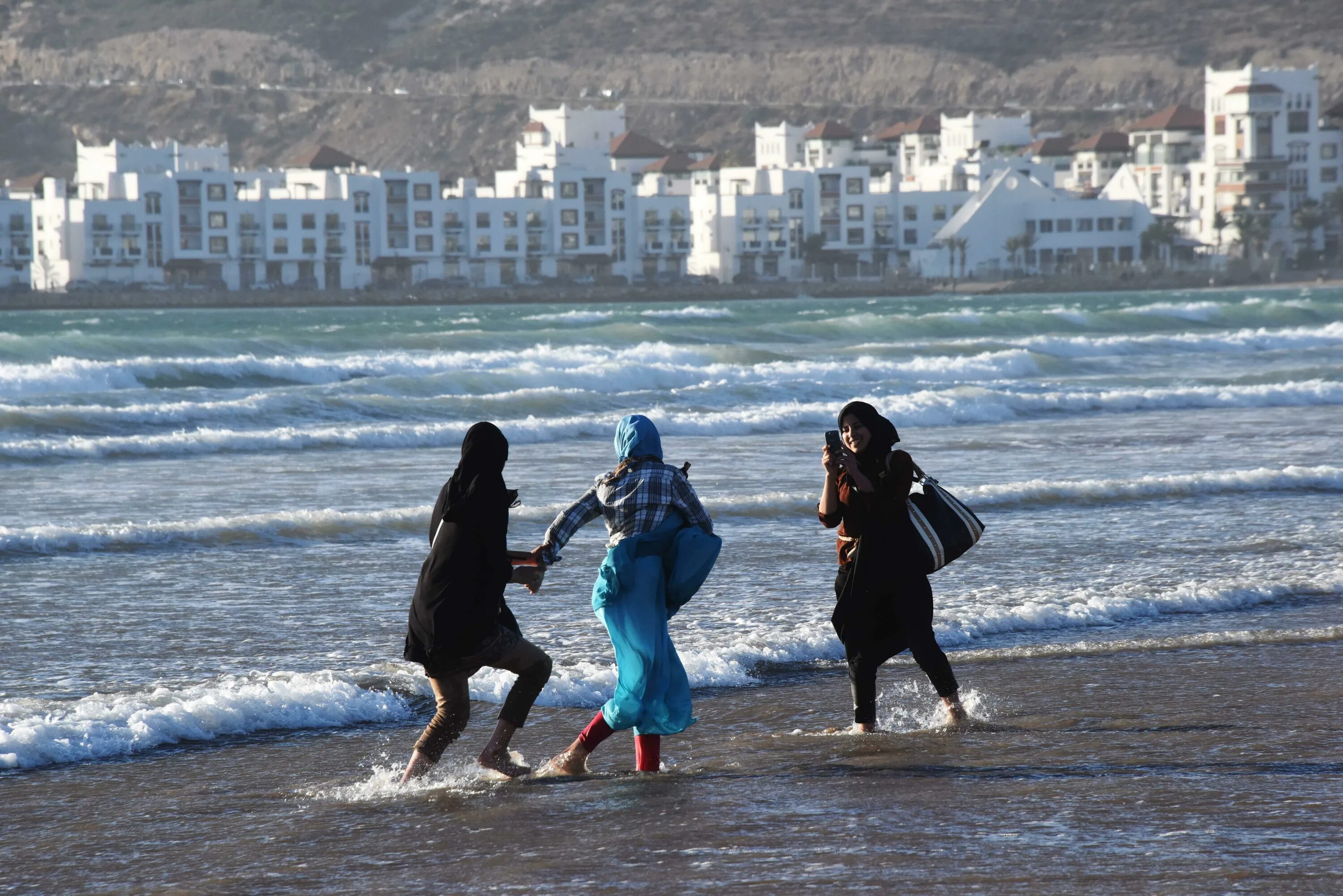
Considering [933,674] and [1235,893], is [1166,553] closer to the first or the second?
[933,674]

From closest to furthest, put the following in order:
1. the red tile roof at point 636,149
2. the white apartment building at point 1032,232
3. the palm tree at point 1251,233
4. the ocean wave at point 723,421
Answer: the ocean wave at point 723,421, the white apartment building at point 1032,232, the palm tree at point 1251,233, the red tile roof at point 636,149

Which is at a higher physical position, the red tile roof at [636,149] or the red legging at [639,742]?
the red tile roof at [636,149]

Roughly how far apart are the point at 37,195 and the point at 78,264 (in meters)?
13.8

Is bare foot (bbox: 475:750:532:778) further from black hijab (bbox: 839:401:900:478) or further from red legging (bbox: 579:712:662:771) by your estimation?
black hijab (bbox: 839:401:900:478)

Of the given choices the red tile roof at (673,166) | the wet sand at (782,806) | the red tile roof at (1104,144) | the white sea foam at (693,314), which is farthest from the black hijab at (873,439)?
the red tile roof at (1104,144)

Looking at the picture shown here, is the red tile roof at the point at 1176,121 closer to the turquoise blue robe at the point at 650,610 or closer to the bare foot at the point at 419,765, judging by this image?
the turquoise blue robe at the point at 650,610

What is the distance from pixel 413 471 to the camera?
55.8ft

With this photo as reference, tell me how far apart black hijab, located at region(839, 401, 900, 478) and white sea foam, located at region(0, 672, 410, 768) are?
2.15 meters

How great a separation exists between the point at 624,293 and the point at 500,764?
95811mm

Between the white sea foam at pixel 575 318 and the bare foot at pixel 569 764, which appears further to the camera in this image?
the white sea foam at pixel 575 318

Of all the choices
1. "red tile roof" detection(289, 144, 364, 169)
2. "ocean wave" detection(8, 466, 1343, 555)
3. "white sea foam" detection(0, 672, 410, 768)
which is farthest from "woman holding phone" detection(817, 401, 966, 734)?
"red tile roof" detection(289, 144, 364, 169)

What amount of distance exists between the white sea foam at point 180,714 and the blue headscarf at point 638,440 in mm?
1825

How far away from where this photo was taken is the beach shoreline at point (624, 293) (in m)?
95.0

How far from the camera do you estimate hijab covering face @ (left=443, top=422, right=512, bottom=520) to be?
212 inches
